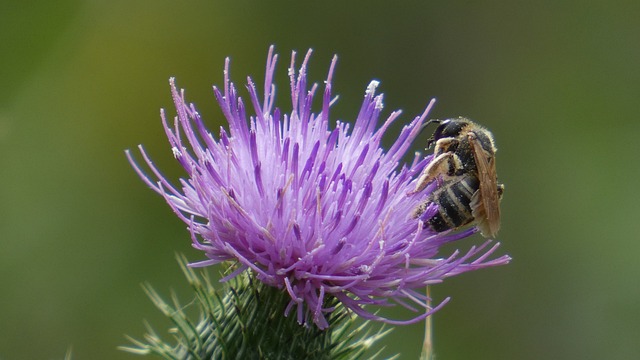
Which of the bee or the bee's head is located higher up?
the bee's head

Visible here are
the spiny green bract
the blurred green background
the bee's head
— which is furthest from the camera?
the blurred green background

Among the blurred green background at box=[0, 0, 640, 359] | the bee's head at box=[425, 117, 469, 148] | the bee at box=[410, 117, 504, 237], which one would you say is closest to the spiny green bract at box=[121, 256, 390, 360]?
the bee at box=[410, 117, 504, 237]

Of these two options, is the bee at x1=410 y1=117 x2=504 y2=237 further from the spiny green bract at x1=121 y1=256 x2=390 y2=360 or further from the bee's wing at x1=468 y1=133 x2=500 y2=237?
the spiny green bract at x1=121 y1=256 x2=390 y2=360

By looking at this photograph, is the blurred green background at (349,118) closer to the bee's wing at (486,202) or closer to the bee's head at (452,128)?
the bee's head at (452,128)

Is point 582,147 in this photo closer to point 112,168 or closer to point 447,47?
point 447,47

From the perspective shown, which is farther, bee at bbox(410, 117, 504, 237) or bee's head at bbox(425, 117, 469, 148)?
bee's head at bbox(425, 117, 469, 148)

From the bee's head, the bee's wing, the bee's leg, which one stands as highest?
the bee's head

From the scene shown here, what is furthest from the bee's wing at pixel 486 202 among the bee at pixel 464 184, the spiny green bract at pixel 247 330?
the spiny green bract at pixel 247 330

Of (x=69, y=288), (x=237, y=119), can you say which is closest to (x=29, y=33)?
(x=69, y=288)
